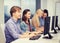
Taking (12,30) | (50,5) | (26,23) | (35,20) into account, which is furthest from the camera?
(50,5)

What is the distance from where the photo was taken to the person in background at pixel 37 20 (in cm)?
322

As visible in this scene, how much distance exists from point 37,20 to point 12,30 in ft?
2.88

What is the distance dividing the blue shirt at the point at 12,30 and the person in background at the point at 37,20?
0.57 metres

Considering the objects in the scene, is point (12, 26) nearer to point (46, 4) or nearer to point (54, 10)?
point (46, 4)

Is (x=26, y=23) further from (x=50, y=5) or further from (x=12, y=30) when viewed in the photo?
(x=50, y=5)

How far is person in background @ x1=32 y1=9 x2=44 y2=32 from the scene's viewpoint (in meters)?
3.22

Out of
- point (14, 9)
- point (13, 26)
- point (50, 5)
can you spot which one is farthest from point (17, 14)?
point (50, 5)

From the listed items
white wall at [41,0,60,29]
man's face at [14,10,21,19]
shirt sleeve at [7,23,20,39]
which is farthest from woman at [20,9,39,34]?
white wall at [41,0,60,29]

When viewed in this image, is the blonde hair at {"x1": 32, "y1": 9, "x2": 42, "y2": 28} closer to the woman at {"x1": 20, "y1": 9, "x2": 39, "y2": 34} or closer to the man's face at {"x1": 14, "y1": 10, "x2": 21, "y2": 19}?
the woman at {"x1": 20, "y1": 9, "x2": 39, "y2": 34}

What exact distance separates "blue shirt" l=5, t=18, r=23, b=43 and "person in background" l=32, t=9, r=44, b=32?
57cm

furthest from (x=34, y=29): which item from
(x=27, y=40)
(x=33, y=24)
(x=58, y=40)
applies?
(x=58, y=40)

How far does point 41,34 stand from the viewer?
334 centimetres

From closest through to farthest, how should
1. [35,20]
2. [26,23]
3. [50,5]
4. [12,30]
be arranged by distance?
[12,30]
[26,23]
[35,20]
[50,5]

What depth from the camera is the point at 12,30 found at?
271 centimetres
